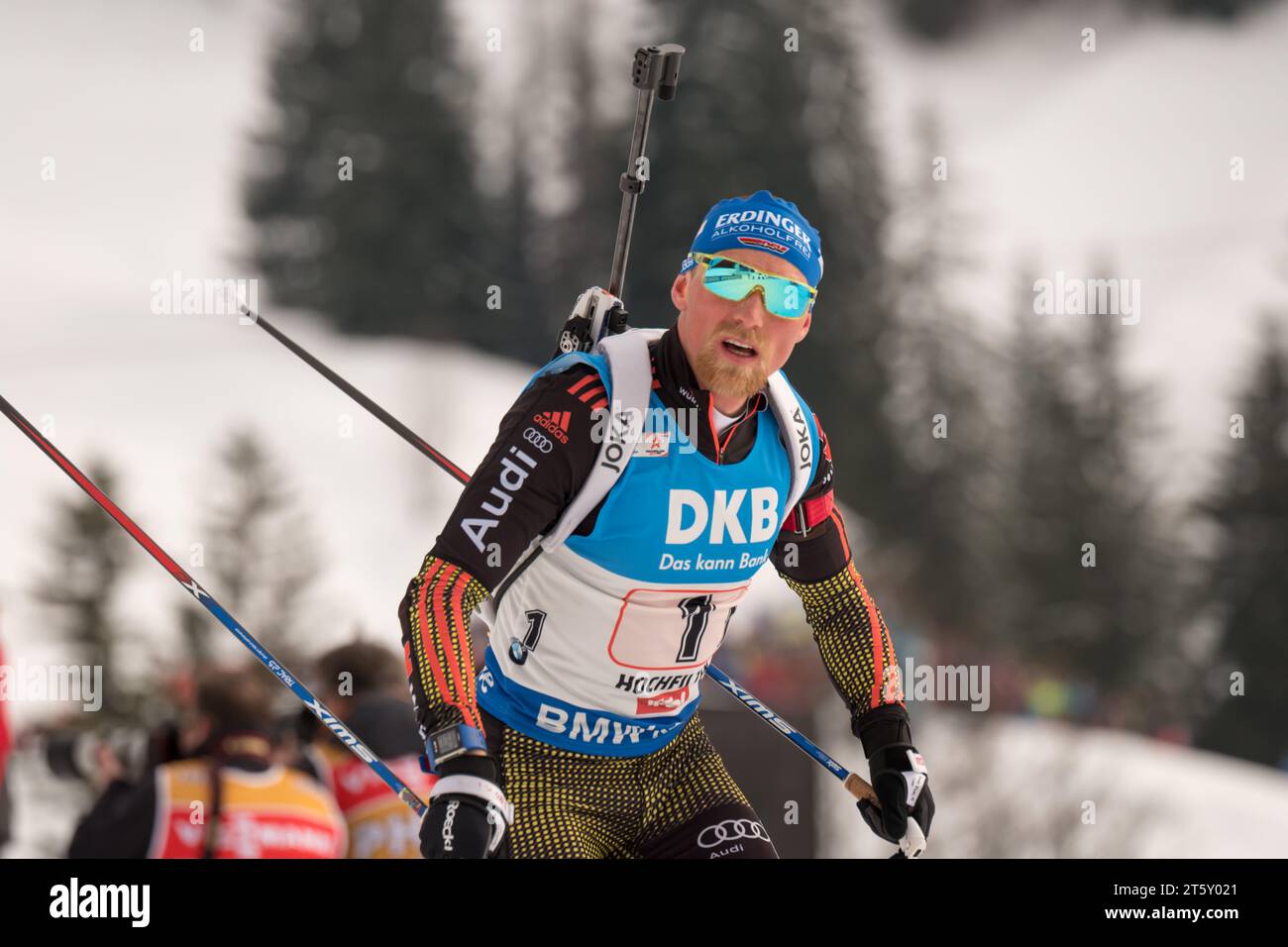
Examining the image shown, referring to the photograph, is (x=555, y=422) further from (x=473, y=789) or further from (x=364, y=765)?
(x=364, y=765)

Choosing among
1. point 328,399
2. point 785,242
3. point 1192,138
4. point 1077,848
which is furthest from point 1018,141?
point 785,242

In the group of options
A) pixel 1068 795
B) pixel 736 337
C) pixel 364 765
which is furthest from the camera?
pixel 1068 795

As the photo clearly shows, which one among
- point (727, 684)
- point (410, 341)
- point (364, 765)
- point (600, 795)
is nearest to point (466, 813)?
point (600, 795)

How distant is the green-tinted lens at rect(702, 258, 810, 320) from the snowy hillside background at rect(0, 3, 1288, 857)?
23.4m

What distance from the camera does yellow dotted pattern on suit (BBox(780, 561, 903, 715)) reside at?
414 centimetres

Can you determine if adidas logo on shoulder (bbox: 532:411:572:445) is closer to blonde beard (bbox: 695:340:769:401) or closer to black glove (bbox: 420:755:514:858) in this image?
blonde beard (bbox: 695:340:769:401)

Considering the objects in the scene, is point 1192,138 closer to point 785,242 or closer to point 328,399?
point 328,399

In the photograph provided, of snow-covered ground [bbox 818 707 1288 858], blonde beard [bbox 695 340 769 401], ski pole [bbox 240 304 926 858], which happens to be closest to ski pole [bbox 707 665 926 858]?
ski pole [bbox 240 304 926 858]

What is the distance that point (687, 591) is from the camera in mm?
3785

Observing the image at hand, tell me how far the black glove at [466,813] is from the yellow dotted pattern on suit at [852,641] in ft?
4.01

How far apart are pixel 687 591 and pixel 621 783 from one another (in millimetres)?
489

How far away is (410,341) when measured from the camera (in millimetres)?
47156

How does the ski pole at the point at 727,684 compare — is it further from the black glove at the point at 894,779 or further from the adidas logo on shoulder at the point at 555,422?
the adidas logo on shoulder at the point at 555,422

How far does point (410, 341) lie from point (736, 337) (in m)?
44.0
